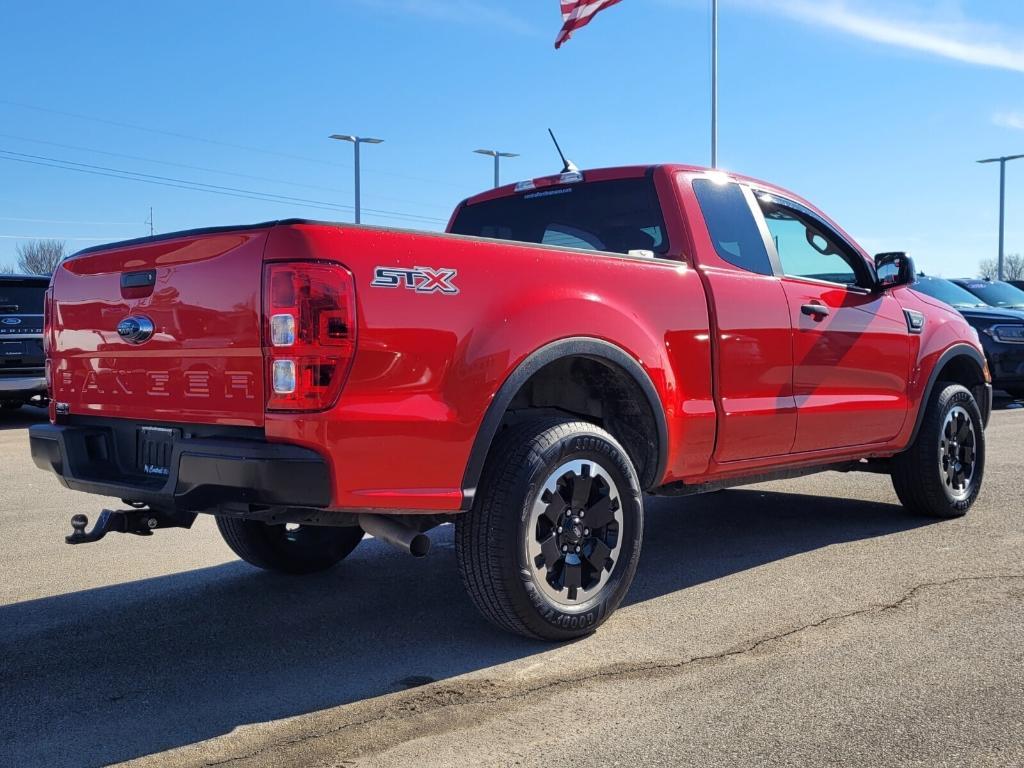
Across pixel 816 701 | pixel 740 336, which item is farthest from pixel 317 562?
pixel 816 701

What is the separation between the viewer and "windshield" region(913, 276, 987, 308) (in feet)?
45.0

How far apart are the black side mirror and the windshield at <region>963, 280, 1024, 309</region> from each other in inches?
393

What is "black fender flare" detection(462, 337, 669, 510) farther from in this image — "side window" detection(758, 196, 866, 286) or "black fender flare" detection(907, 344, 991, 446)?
"black fender flare" detection(907, 344, 991, 446)

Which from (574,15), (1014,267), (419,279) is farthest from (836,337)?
(1014,267)

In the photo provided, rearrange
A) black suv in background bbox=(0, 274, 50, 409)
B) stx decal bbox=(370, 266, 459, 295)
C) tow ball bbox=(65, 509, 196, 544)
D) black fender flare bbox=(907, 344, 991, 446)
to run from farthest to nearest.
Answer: black suv in background bbox=(0, 274, 50, 409) → black fender flare bbox=(907, 344, 991, 446) → tow ball bbox=(65, 509, 196, 544) → stx decal bbox=(370, 266, 459, 295)

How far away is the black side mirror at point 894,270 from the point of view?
552 cm

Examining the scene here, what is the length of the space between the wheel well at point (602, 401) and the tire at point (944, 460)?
2352 millimetres

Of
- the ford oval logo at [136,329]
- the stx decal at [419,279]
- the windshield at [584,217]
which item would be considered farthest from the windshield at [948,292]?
the ford oval logo at [136,329]

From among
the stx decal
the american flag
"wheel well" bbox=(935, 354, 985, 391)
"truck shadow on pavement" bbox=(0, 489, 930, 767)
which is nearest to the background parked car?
the american flag

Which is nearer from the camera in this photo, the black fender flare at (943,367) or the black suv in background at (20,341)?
the black fender flare at (943,367)

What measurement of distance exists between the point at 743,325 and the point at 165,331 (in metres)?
2.46

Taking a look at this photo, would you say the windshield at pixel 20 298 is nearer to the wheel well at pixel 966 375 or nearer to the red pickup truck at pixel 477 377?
the red pickup truck at pixel 477 377

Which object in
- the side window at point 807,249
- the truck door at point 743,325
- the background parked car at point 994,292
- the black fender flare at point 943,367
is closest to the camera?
the truck door at point 743,325

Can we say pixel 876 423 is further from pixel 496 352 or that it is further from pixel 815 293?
pixel 496 352
